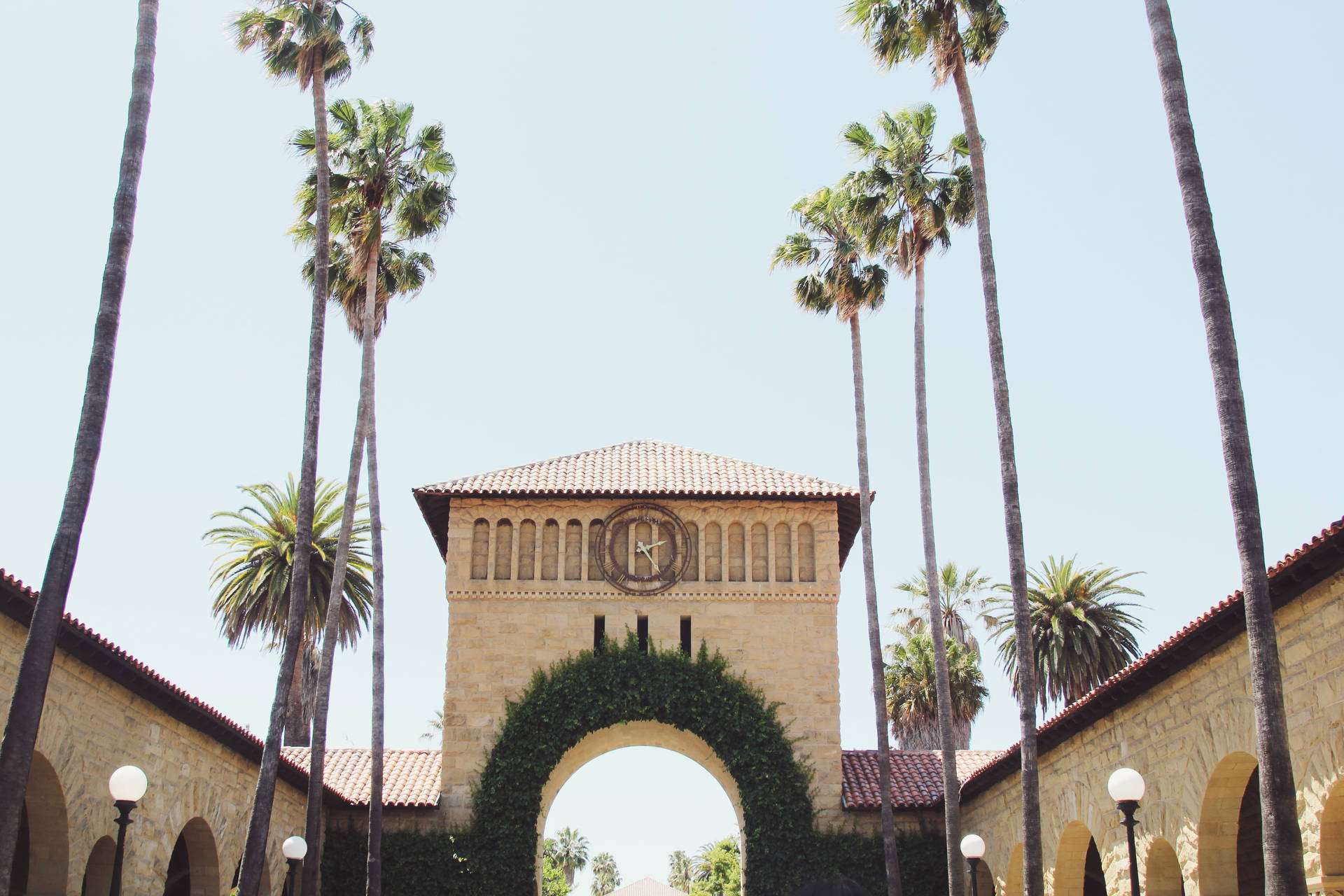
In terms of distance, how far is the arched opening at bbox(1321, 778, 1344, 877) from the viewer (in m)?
11.6

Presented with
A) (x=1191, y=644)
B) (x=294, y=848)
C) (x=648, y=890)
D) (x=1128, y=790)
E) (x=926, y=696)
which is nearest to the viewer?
(x=1128, y=790)

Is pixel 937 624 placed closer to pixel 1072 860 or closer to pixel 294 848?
pixel 1072 860

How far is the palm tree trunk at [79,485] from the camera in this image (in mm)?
10602

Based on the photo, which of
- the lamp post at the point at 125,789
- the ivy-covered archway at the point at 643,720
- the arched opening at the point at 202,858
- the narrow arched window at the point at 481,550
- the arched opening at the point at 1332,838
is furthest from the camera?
the narrow arched window at the point at 481,550

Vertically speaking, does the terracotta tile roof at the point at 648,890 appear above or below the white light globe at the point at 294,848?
below

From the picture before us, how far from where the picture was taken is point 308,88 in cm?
2108

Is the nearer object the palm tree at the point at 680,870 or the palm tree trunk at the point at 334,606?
the palm tree trunk at the point at 334,606

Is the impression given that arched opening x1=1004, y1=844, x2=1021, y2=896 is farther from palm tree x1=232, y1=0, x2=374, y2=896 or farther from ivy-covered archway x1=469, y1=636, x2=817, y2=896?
palm tree x1=232, y1=0, x2=374, y2=896

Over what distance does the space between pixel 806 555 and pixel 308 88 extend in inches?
571

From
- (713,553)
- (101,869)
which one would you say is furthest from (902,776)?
(101,869)

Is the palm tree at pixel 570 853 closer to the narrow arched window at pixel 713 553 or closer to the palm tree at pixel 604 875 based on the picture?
the palm tree at pixel 604 875

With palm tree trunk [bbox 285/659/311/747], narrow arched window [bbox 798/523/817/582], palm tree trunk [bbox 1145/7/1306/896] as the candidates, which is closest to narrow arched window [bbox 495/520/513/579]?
narrow arched window [bbox 798/523/817/582]

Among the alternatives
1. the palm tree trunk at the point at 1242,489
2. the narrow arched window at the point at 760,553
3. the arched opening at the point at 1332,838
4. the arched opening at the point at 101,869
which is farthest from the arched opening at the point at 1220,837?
the arched opening at the point at 101,869

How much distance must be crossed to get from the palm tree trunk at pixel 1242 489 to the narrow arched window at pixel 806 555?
1638 cm
